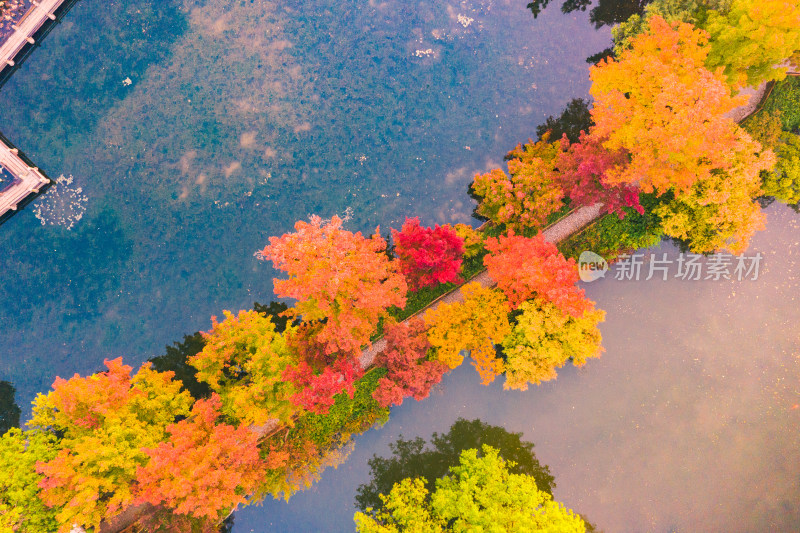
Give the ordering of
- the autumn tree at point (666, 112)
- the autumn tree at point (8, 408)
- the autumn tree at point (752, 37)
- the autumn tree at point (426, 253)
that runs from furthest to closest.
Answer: the autumn tree at point (8, 408) < the autumn tree at point (426, 253) < the autumn tree at point (752, 37) < the autumn tree at point (666, 112)

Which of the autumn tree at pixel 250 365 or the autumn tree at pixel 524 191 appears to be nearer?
the autumn tree at pixel 250 365

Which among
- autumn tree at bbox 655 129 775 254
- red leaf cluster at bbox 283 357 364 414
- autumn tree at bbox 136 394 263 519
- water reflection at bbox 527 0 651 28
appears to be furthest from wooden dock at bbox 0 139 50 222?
autumn tree at bbox 655 129 775 254

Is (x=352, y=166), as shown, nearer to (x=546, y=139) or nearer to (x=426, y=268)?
(x=426, y=268)

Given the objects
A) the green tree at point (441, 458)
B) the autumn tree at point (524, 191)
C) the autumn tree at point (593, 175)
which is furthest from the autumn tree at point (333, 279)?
the autumn tree at point (593, 175)

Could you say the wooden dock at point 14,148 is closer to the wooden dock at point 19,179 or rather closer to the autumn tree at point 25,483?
the wooden dock at point 19,179

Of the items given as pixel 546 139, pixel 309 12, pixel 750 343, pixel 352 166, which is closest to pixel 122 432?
pixel 352 166
